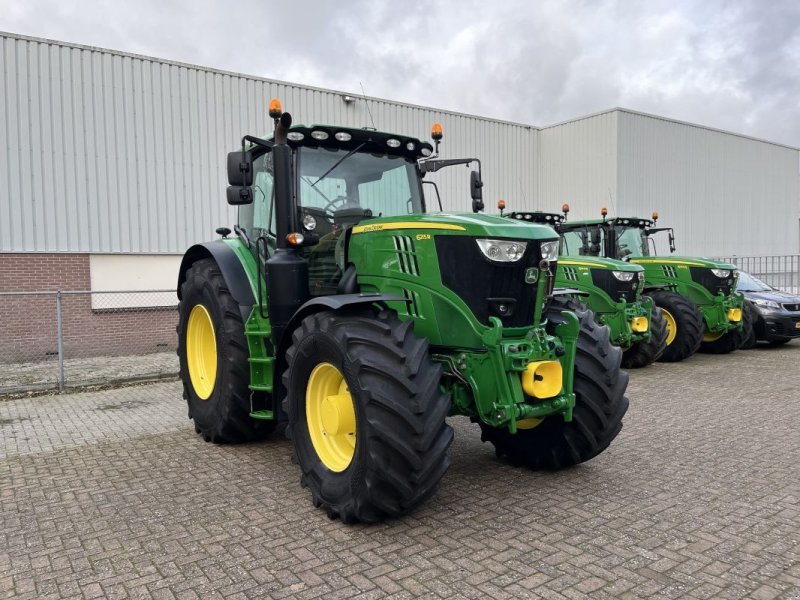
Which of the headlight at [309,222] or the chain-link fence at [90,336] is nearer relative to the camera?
the headlight at [309,222]

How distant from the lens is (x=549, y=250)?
4.28 m

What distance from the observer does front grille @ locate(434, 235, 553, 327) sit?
3957 mm

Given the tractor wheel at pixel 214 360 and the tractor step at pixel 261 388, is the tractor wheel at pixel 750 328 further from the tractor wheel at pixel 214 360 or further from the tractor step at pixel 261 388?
the tractor step at pixel 261 388

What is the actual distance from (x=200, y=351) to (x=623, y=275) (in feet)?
21.0

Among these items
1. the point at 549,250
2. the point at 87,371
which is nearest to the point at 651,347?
the point at 549,250

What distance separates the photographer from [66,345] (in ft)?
38.4

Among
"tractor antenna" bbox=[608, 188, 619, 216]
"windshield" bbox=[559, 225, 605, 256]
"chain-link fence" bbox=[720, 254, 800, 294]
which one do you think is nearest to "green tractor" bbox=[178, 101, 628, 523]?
"windshield" bbox=[559, 225, 605, 256]

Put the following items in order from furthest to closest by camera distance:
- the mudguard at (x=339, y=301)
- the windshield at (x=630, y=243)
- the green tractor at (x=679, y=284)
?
the windshield at (x=630, y=243) < the green tractor at (x=679, y=284) < the mudguard at (x=339, y=301)

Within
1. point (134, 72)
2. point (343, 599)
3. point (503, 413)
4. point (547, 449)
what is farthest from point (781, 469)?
point (134, 72)

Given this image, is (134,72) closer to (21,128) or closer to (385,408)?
(21,128)

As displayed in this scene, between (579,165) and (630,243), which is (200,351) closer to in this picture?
(630,243)

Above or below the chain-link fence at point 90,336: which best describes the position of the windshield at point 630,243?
above

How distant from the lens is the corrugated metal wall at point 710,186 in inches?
749

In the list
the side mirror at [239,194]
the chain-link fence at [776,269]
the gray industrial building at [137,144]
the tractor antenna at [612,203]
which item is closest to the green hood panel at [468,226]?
the side mirror at [239,194]
